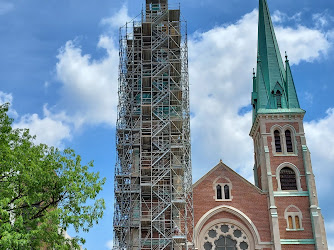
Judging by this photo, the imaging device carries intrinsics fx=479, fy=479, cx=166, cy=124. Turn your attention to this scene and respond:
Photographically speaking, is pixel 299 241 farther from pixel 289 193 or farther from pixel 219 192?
pixel 219 192

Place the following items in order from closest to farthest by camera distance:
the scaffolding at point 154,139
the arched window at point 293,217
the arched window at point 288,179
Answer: the scaffolding at point 154,139 → the arched window at point 293,217 → the arched window at point 288,179

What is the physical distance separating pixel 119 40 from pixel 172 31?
4267mm

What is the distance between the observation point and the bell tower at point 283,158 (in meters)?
33.1

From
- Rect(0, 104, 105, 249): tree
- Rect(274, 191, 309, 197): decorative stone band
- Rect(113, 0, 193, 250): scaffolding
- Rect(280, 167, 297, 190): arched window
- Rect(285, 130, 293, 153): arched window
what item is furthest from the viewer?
Rect(285, 130, 293, 153): arched window

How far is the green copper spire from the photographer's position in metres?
38.2

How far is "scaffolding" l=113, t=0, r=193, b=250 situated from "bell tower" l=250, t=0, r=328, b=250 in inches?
240

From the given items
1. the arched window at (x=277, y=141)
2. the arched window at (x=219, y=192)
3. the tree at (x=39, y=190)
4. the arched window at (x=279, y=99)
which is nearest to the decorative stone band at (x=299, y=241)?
the arched window at (x=219, y=192)

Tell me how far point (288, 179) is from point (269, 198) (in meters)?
2.35

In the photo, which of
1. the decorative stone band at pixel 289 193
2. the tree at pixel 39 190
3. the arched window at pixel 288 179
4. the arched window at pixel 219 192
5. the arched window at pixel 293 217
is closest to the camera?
the tree at pixel 39 190

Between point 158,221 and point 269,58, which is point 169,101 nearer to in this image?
point 158,221

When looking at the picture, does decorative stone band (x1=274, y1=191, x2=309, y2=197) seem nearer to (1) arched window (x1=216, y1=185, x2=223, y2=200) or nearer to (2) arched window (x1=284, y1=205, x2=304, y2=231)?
(2) arched window (x1=284, y1=205, x2=304, y2=231)

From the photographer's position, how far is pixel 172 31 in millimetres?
37906

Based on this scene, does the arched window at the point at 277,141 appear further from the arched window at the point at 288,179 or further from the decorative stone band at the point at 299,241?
the decorative stone band at the point at 299,241

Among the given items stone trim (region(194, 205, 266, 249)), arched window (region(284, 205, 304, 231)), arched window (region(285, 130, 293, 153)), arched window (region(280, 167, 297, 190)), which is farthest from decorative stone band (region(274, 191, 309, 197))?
arched window (region(285, 130, 293, 153))
